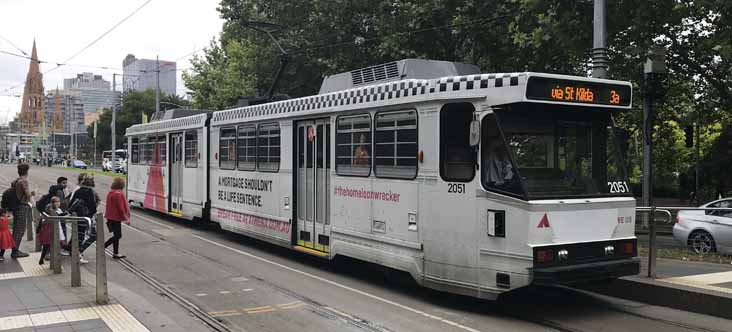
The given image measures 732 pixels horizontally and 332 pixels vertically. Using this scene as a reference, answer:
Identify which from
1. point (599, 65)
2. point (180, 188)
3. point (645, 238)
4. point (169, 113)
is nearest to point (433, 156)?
point (599, 65)

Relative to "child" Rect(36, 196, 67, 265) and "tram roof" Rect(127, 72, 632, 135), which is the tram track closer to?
"child" Rect(36, 196, 67, 265)

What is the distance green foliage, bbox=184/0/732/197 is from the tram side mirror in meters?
7.98

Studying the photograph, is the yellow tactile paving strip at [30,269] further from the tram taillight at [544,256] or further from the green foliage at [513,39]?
the green foliage at [513,39]

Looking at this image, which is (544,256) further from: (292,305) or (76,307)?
(76,307)

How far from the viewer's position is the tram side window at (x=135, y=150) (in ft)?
69.6

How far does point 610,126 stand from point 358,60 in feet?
51.9

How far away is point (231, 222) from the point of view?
1441cm

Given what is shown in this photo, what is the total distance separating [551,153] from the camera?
25.6ft

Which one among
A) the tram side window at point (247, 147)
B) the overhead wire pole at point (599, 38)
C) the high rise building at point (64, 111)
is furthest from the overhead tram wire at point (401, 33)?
the high rise building at point (64, 111)

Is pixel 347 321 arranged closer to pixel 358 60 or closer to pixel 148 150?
pixel 148 150

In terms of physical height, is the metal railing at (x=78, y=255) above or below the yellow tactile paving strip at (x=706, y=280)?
above

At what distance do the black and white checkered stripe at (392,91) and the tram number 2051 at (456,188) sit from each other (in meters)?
1.17

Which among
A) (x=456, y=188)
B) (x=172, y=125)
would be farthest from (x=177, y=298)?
(x=172, y=125)

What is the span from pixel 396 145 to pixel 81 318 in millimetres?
4476
